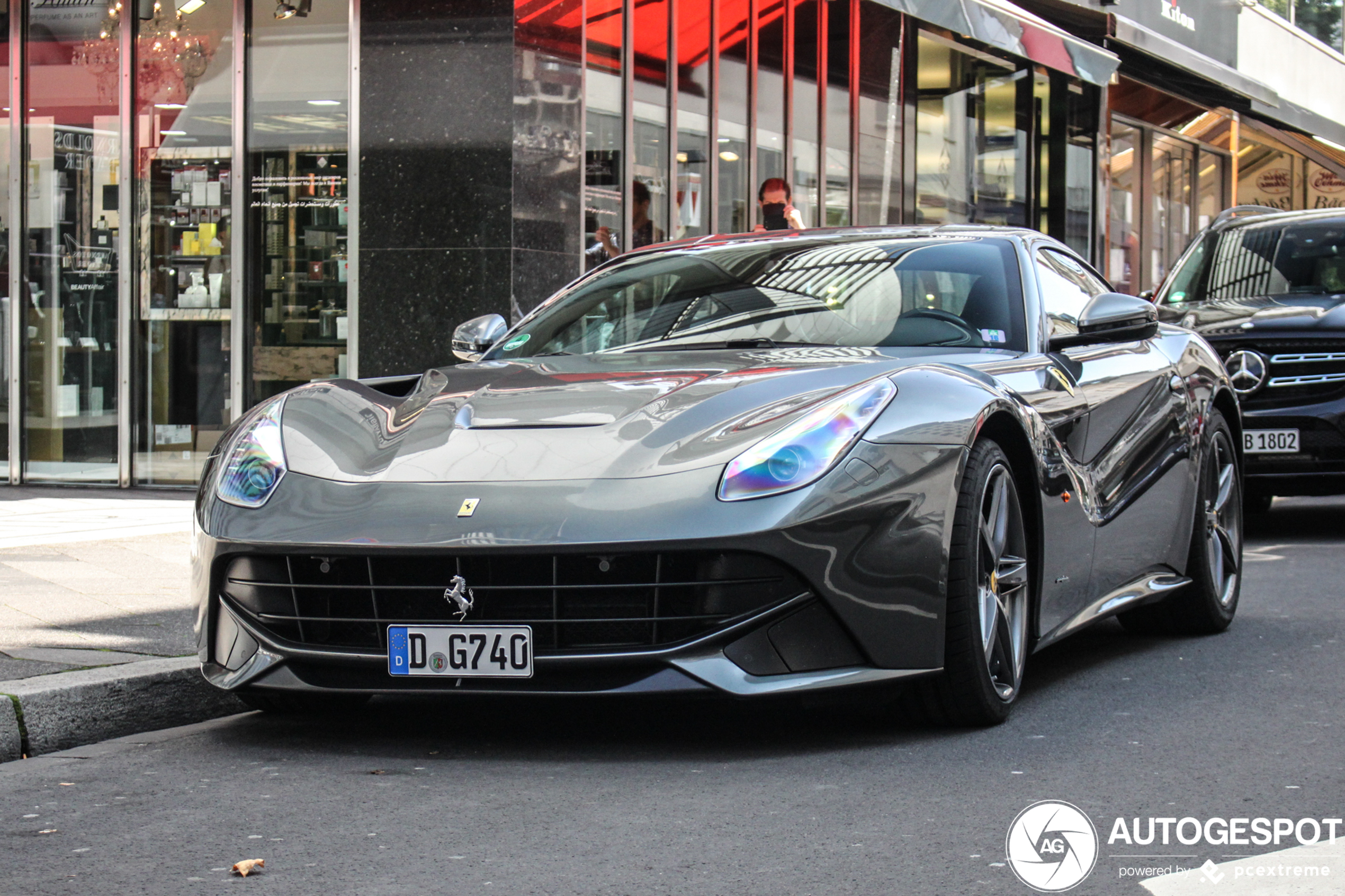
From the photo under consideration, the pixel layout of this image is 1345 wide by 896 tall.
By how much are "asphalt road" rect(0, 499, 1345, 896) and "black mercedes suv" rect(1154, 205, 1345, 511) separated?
433 cm

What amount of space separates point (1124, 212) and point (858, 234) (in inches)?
829

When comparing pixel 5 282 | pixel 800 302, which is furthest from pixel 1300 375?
pixel 5 282

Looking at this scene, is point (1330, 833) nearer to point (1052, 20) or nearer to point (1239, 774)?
point (1239, 774)

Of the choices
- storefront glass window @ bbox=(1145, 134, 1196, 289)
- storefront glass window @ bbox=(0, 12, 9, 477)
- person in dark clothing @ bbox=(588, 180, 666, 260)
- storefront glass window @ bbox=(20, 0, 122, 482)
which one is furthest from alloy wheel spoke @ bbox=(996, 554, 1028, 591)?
storefront glass window @ bbox=(1145, 134, 1196, 289)

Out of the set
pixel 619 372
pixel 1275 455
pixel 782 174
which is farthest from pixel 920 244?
pixel 782 174

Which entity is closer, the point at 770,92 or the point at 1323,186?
the point at 770,92

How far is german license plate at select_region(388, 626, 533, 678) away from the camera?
13.1 feet

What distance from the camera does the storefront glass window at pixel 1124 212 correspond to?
24.8 m

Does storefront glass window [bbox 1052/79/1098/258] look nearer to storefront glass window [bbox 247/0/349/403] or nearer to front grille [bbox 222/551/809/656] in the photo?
storefront glass window [bbox 247/0/349/403]

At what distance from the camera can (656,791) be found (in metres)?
3.81

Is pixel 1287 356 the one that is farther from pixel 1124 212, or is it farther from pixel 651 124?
pixel 1124 212

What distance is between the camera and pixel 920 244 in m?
5.48

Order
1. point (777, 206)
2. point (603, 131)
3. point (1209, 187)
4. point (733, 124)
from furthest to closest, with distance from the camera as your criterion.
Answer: point (1209, 187) → point (733, 124) → point (603, 131) → point (777, 206)

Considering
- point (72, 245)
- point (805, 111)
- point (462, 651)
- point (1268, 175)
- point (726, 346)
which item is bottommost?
point (462, 651)
